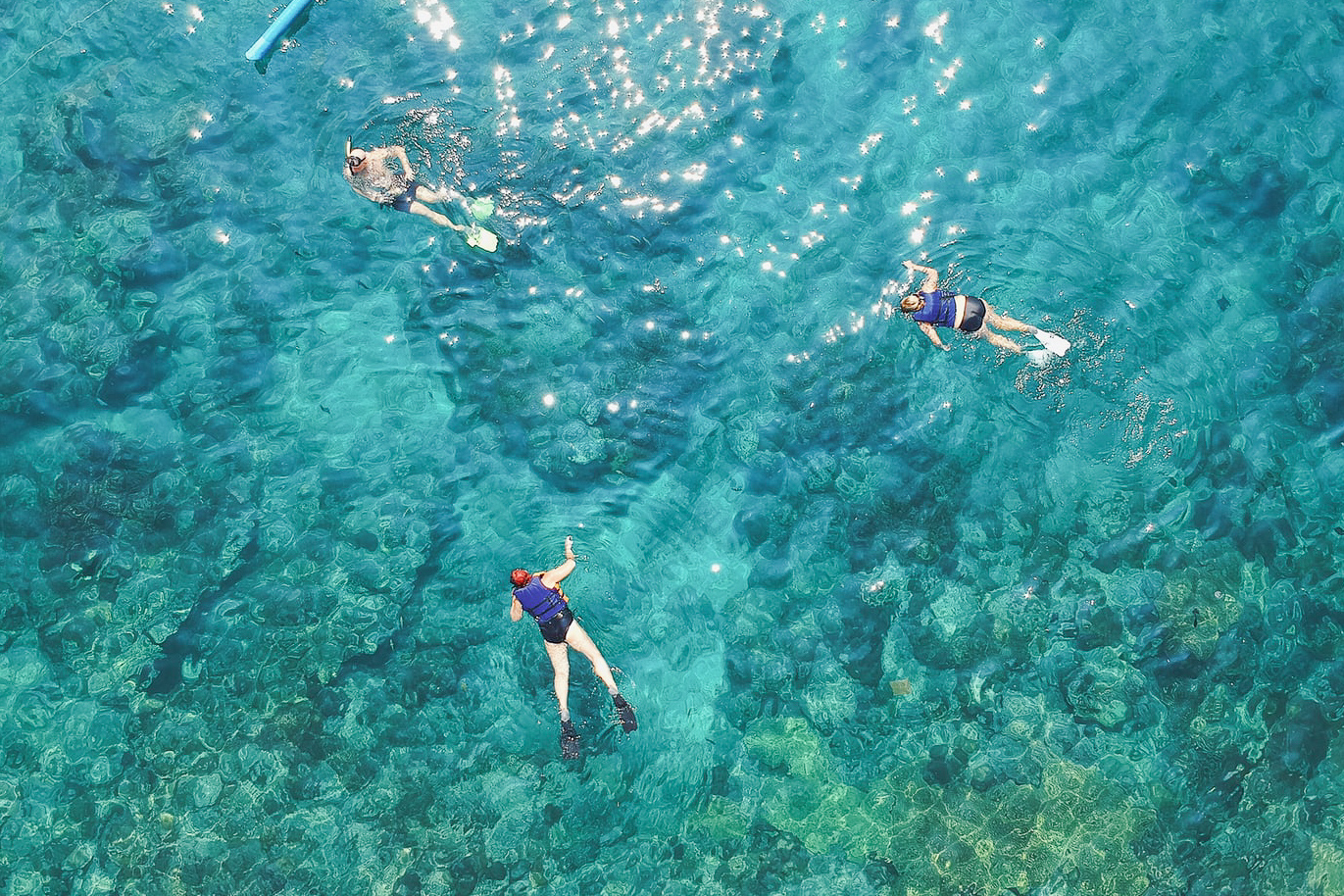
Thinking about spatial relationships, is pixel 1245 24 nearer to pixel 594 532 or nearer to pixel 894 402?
pixel 894 402

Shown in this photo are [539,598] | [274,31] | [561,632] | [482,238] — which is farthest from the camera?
[274,31]

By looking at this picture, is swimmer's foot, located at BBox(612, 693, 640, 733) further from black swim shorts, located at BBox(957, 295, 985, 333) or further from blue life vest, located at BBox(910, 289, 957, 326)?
black swim shorts, located at BBox(957, 295, 985, 333)

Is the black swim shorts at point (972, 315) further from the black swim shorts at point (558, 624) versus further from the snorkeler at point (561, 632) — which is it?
the black swim shorts at point (558, 624)

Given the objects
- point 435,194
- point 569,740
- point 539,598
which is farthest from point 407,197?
point 569,740

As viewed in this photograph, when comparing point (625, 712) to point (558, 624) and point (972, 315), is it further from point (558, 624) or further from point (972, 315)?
point (972, 315)

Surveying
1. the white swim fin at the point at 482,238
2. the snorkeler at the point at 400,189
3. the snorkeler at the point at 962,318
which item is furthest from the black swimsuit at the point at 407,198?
the snorkeler at the point at 962,318

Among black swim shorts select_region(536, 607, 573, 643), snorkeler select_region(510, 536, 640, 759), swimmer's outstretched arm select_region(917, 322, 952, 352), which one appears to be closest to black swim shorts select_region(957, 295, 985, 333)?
swimmer's outstretched arm select_region(917, 322, 952, 352)

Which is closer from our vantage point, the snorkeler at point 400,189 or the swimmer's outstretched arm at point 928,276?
the swimmer's outstretched arm at point 928,276

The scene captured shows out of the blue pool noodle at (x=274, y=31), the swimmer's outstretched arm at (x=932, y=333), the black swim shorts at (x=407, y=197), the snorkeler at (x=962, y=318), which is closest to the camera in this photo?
the snorkeler at (x=962, y=318)
